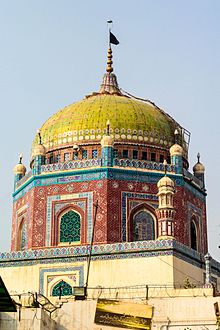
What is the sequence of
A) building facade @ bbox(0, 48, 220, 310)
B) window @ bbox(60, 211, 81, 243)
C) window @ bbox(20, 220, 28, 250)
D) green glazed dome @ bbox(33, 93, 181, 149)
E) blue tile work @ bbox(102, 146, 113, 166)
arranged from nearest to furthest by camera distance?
building facade @ bbox(0, 48, 220, 310)
window @ bbox(60, 211, 81, 243)
blue tile work @ bbox(102, 146, 113, 166)
window @ bbox(20, 220, 28, 250)
green glazed dome @ bbox(33, 93, 181, 149)

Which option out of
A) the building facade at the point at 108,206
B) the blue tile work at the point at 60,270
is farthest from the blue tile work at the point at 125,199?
the blue tile work at the point at 60,270

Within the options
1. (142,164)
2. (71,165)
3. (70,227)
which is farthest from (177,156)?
(70,227)

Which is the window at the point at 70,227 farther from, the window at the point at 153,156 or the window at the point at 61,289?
the window at the point at 153,156

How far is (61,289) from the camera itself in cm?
2616

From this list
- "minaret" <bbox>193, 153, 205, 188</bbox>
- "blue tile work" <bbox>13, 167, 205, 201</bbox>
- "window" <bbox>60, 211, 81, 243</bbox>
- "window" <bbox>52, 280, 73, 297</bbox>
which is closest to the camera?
"window" <bbox>52, 280, 73, 297</bbox>

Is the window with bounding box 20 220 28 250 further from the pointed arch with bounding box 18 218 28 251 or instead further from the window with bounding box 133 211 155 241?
the window with bounding box 133 211 155 241

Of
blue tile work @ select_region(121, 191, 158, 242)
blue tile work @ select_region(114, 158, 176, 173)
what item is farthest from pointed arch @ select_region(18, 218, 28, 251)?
blue tile work @ select_region(114, 158, 176, 173)

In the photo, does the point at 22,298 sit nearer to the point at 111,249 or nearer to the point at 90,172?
the point at 111,249

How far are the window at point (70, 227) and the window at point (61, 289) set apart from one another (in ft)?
5.79

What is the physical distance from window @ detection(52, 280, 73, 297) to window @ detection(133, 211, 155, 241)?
9.87 ft

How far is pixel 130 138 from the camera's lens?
2939 cm

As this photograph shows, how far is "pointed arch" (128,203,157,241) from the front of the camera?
27.4m

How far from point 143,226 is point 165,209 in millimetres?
1815

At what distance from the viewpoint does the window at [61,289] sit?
26.0m
